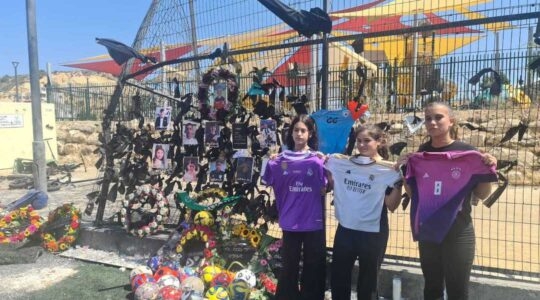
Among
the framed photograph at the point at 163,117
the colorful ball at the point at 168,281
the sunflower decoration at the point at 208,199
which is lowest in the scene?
the colorful ball at the point at 168,281

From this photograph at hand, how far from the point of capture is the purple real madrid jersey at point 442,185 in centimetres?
299

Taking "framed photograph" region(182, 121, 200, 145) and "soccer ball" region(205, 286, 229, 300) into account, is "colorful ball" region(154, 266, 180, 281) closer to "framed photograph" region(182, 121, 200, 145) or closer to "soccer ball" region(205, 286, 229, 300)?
"soccer ball" region(205, 286, 229, 300)

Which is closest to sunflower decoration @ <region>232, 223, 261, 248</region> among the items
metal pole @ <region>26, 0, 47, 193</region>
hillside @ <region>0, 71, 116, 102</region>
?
metal pole @ <region>26, 0, 47, 193</region>

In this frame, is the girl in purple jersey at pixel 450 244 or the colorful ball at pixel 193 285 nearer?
the girl in purple jersey at pixel 450 244

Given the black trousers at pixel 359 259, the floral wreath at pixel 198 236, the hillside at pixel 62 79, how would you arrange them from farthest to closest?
the hillside at pixel 62 79 < the floral wreath at pixel 198 236 < the black trousers at pixel 359 259

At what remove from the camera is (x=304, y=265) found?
152 inches

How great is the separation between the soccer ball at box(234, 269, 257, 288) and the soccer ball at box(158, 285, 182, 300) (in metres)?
0.56

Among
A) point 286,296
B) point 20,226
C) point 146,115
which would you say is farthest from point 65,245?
point 286,296

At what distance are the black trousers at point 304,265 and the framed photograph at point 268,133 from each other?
Answer: 4.62ft

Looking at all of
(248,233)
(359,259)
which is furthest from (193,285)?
(359,259)

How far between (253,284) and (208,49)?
3371 millimetres

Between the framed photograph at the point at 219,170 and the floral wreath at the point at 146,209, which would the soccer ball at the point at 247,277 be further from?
the floral wreath at the point at 146,209

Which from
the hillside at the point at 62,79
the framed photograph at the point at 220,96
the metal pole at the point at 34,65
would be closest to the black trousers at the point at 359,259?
the framed photograph at the point at 220,96

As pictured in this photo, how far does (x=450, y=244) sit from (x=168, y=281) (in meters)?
2.68
